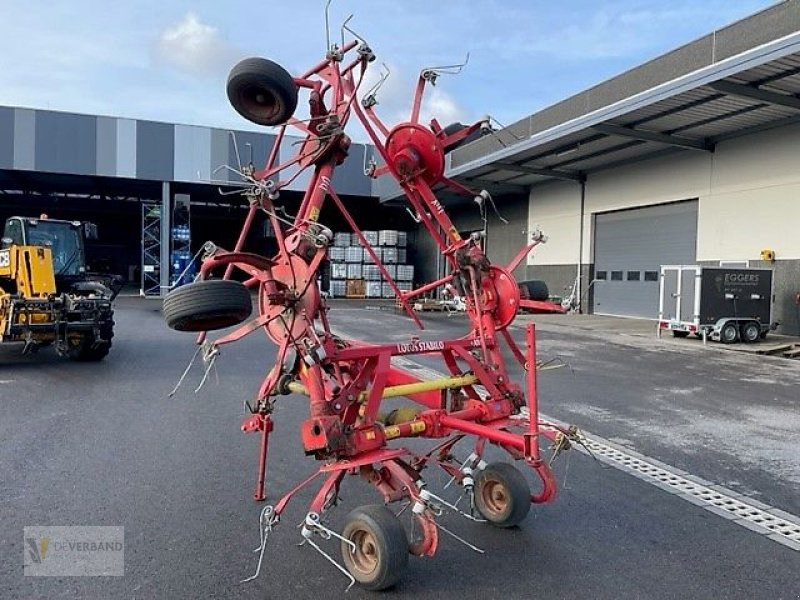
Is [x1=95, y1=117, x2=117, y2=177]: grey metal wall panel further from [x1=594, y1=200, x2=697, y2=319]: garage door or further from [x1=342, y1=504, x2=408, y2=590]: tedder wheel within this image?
[x1=342, y1=504, x2=408, y2=590]: tedder wheel

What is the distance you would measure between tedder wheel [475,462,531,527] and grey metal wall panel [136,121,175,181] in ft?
101

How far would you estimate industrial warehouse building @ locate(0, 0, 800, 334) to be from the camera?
52.3 feet

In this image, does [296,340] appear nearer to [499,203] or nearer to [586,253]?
[586,253]

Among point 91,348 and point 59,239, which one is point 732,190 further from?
point 59,239

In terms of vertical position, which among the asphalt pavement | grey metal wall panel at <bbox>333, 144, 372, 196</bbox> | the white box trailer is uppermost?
grey metal wall panel at <bbox>333, 144, 372, 196</bbox>

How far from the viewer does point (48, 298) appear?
10562 millimetres

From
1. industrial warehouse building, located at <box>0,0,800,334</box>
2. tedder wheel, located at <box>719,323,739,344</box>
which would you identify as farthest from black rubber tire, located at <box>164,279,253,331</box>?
tedder wheel, located at <box>719,323,739,344</box>

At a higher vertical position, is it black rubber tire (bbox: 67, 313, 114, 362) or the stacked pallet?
the stacked pallet

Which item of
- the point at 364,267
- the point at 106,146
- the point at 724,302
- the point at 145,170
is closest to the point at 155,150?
the point at 145,170

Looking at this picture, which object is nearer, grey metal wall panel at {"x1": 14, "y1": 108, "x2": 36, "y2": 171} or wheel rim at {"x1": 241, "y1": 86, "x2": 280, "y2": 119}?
wheel rim at {"x1": 241, "y1": 86, "x2": 280, "y2": 119}

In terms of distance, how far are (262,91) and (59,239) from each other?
34.6 ft

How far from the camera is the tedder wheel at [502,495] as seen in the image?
407 centimetres

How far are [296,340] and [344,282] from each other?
110 feet

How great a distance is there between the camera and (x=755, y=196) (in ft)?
57.5
